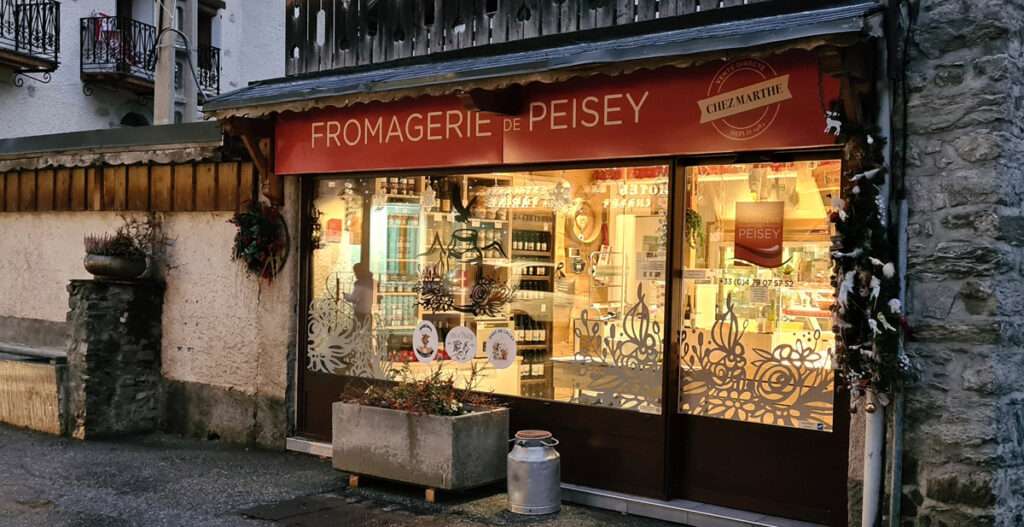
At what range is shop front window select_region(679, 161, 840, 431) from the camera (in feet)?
21.4

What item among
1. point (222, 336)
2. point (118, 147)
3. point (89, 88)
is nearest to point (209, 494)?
point (222, 336)

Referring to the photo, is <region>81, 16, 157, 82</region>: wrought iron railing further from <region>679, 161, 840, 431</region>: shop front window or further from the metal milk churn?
<region>679, 161, 840, 431</region>: shop front window

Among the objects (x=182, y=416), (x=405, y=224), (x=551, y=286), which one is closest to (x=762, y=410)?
(x=551, y=286)

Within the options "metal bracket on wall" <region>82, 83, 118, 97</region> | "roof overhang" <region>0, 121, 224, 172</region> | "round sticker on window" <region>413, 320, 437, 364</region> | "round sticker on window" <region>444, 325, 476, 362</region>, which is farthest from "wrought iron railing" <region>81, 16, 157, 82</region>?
"round sticker on window" <region>444, 325, 476, 362</region>

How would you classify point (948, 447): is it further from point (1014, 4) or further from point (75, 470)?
point (75, 470)

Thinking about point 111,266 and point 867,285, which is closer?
point 867,285

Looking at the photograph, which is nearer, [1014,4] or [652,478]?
[1014,4]

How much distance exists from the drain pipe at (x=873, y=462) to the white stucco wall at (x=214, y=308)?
5.36 meters

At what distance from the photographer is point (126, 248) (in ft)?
32.8

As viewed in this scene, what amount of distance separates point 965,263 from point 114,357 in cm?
765

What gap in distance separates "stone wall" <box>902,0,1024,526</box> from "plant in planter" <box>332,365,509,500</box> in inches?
114

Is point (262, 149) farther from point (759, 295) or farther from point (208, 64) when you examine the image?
point (208, 64)

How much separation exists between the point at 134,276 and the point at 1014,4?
7994mm

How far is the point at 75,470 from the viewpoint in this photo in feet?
27.7
